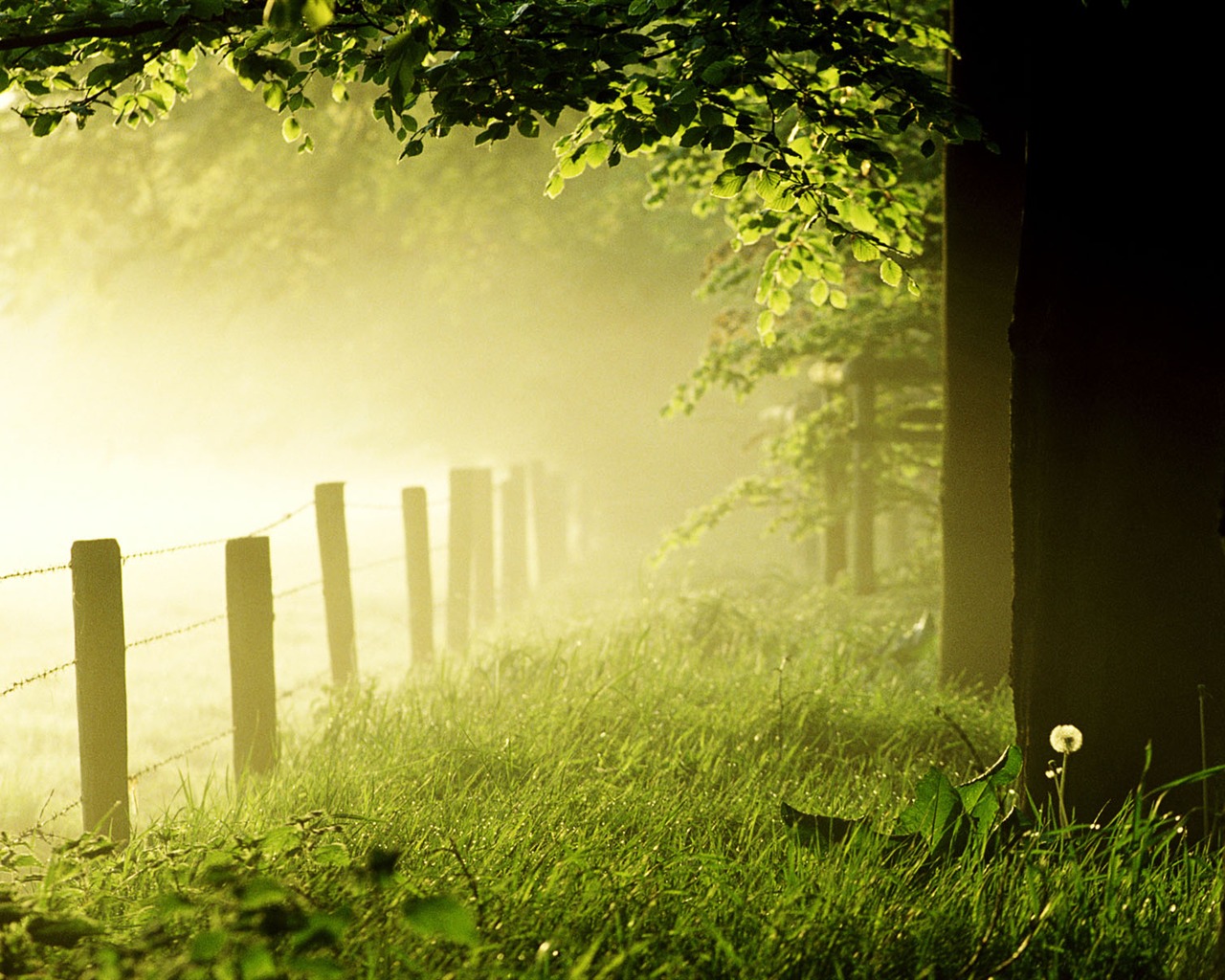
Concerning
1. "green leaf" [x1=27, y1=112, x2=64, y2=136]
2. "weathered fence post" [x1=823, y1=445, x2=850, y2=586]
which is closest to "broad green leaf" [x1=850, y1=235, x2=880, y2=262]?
"green leaf" [x1=27, y1=112, x2=64, y2=136]

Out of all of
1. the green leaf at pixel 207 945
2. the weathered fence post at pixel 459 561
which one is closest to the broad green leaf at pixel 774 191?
the green leaf at pixel 207 945

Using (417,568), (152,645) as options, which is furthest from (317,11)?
(152,645)

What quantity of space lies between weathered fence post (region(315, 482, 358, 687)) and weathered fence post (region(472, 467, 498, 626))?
14.5ft

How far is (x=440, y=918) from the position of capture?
1920 millimetres

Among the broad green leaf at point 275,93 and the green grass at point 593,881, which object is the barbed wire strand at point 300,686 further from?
the broad green leaf at point 275,93

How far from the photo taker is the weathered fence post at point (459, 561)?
10.5m

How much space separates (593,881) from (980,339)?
3.66m

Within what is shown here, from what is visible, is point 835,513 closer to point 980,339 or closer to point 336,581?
point 336,581

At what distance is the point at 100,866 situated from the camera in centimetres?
292

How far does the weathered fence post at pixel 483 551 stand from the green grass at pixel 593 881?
7.28 meters

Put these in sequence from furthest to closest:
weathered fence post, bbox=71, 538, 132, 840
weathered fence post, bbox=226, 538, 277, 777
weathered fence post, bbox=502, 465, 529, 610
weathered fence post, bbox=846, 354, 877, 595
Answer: weathered fence post, bbox=502, 465, 529, 610 → weathered fence post, bbox=846, 354, 877, 595 → weathered fence post, bbox=226, 538, 277, 777 → weathered fence post, bbox=71, 538, 132, 840

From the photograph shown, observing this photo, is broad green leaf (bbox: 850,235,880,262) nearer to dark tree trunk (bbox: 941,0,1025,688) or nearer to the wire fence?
dark tree trunk (bbox: 941,0,1025,688)

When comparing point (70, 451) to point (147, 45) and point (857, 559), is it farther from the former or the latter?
point (147, 45)

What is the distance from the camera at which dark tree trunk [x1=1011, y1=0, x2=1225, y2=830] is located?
3270 millimetres
